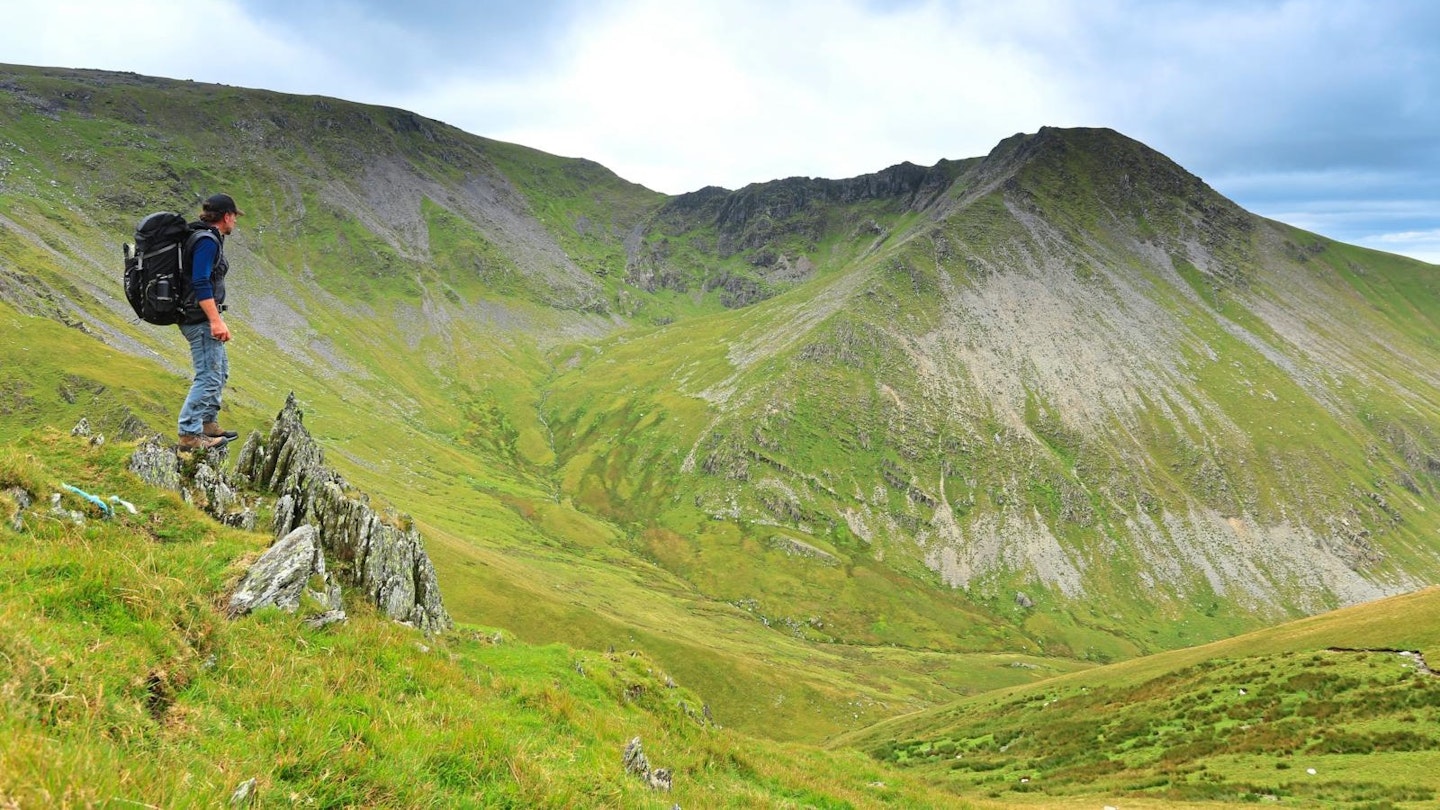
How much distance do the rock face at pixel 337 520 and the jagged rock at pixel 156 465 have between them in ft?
8.80

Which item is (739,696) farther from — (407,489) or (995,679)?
(407,489)

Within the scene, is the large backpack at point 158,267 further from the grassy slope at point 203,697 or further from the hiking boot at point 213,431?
the hiking boot at point 213,431

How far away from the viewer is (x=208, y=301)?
13602 millimetres

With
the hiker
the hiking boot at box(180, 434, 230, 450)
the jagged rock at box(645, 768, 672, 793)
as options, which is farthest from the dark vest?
the jagged rock at box(645, 768, 672, 793)

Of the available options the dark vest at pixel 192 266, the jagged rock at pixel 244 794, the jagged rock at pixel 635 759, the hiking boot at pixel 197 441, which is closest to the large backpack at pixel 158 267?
the dark vest at pixel 192 266

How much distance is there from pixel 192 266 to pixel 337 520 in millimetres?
9449

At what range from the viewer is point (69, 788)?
4051 mm

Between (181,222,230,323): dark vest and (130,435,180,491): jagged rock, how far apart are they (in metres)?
4.54

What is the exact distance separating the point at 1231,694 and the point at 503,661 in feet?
143

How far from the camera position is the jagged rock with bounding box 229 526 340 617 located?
10538 millimetres

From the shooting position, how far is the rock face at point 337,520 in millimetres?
19219

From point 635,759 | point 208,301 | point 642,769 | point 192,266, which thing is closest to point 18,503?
point 208,301

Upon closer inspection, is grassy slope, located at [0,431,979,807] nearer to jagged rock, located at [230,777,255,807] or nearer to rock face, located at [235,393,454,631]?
jagged rock, located at [230,777,255,807]

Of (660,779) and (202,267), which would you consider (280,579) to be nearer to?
(202,267)
